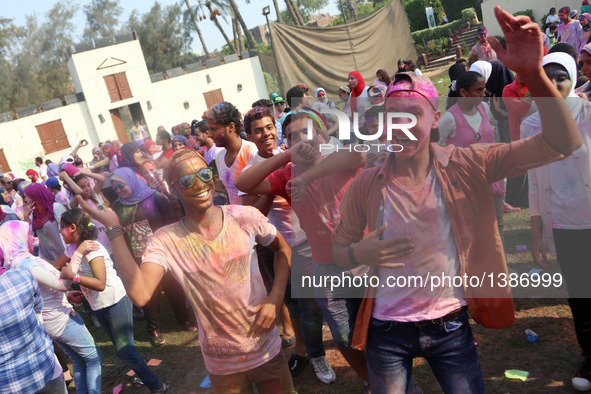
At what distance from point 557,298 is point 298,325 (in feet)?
7.49

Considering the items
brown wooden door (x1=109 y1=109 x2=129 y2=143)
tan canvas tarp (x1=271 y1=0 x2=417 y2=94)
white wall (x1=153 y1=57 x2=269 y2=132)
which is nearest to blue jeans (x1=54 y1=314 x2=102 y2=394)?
tan canvas tarp (x1=271 y1=0 x2=417 y2=94)

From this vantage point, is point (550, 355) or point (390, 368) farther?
point (550, 355)

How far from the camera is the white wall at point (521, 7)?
58.9 feet

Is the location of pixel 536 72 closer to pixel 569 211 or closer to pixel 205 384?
pixel 569 211

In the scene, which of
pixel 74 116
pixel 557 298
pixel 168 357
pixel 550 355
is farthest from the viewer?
pixel 74 116


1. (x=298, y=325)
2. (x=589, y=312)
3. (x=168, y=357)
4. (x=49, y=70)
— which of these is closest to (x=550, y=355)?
(x=589, y=312)

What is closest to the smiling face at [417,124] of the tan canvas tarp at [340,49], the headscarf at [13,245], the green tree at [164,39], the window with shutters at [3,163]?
the headscarf at [13,245]

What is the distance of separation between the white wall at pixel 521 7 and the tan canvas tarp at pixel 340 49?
375 centimetres

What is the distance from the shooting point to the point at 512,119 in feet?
8.77

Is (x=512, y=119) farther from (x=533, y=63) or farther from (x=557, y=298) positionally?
(x=557, y=298)

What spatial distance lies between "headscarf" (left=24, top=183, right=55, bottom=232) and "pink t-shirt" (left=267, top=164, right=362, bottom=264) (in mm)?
4086

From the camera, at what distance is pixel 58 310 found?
3.82 m

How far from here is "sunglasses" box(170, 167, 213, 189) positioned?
96.3 inches

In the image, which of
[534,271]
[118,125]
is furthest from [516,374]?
[118,125]
